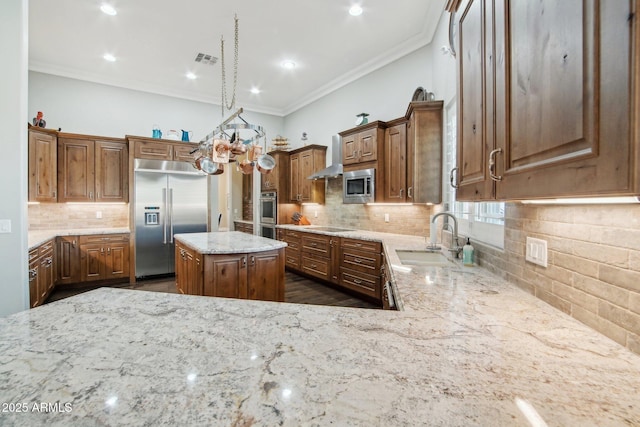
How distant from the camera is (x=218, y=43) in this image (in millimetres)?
3848

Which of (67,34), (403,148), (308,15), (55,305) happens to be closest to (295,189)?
(403,148)

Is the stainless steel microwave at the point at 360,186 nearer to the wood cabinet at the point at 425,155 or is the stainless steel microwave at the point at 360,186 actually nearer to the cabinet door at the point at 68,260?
the wood cabinet at the point at 425,155

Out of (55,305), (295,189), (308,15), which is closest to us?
(55,305)

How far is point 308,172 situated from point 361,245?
2120mm

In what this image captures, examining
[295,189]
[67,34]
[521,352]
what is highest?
[67,34]

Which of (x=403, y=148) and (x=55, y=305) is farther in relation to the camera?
(x=403, y=148)

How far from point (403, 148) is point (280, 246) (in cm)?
196

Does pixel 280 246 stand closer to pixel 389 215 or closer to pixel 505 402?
pixel 389 215

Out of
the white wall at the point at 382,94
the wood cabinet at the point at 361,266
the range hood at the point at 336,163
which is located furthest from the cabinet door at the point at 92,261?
the white wall at the point at 382,94

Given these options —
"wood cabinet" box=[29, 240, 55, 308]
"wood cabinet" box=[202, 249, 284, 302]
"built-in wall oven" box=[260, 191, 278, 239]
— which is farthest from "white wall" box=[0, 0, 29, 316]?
"built-in wall oven" box=[260, 191, 278, 239]

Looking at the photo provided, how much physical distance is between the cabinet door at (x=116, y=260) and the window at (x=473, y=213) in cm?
481

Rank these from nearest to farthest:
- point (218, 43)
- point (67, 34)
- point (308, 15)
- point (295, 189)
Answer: point (308, 15), point (67, 34), point (218, 43), point (295, 189)

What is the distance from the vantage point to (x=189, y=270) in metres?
3.14

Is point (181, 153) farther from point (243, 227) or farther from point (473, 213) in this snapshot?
point (473, 213)
